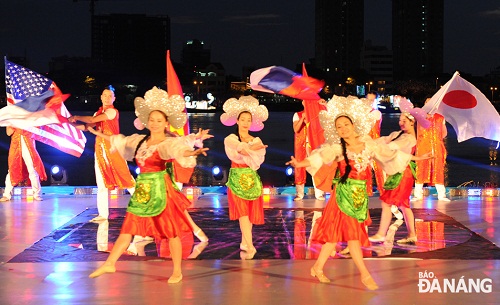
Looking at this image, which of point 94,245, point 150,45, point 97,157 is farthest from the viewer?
point 150,45

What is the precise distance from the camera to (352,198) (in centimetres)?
743

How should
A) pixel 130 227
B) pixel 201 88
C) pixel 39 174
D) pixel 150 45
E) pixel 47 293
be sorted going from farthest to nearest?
1. pixel 150 45
2. pixel 201 88
3. pixel 39 174
4. pixel 130 227
5. pixel 47 293

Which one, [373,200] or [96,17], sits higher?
[96,17]

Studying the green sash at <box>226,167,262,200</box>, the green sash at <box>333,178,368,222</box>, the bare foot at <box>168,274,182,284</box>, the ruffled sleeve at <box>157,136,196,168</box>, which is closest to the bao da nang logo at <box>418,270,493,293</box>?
the green sash at <box>333,178,368,222</box>

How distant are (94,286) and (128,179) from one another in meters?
4.32

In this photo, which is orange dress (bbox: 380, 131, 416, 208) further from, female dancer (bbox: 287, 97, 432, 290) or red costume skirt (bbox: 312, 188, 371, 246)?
red costume skirt (bbox: 312, 188, 371, 246)

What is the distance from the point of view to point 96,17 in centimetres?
A: 17850

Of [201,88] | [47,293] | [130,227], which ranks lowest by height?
[47,293]

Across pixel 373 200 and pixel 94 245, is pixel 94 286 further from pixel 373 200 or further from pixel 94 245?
pixel 373 200

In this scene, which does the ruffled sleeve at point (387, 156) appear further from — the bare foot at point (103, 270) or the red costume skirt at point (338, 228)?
the bare foot at point (103, 270)

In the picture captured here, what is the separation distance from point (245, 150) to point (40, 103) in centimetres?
473

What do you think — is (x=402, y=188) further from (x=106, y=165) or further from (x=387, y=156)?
(x=106, y=165)

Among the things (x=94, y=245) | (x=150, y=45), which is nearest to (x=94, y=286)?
(x=94, y=245)

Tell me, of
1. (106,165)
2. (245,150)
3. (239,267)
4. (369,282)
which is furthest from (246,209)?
(106,165)
